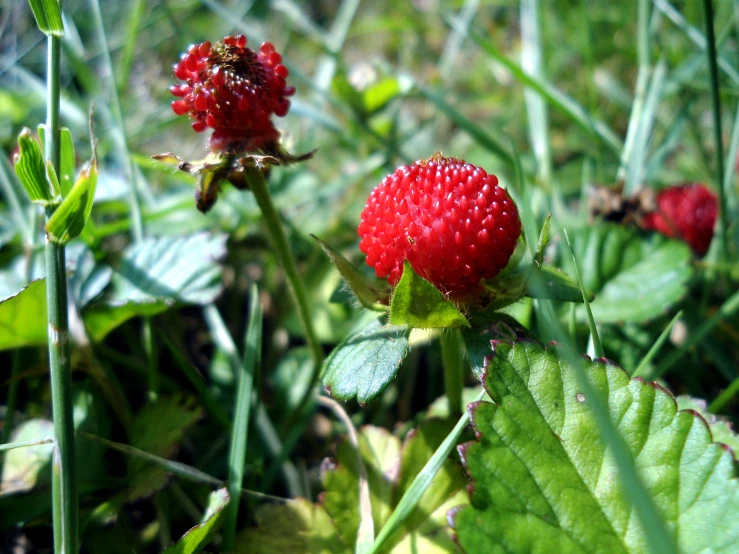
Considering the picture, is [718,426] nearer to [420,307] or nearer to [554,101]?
[420,307]

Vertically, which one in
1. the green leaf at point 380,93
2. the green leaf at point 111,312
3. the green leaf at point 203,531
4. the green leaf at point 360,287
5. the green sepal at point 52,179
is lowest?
the green leaf at point 203,531

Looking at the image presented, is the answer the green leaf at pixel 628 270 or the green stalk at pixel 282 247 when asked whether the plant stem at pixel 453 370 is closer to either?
the green stalk at pixel 282 247

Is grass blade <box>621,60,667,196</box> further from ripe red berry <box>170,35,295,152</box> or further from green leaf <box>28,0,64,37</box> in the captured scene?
green leaf <box>28,0,64,37</box>

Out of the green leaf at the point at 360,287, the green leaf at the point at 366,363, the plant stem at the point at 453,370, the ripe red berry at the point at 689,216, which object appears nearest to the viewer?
the green leaf at the point at 366,363

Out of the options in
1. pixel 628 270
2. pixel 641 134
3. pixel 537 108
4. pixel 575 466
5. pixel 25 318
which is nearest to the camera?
pixel 575 466

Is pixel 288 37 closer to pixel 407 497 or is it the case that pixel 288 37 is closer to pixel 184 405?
pixel 184 405

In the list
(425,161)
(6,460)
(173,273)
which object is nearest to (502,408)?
(425,161)

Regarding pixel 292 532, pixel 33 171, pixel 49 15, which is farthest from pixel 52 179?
pixel 292 532

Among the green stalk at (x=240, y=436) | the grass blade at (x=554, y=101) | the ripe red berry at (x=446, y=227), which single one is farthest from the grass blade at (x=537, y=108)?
the green stalk at (x=240, y=436)
